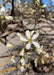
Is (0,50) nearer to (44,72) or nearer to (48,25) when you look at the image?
(44,72)

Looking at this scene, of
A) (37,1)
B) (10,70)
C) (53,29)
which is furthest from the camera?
(53,29)

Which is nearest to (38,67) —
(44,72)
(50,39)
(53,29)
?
(44,72)

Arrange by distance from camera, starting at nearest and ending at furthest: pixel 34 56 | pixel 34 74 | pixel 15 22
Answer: pixel 34 74, pixel 34 56, pixel 15 22

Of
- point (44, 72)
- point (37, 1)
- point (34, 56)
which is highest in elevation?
point (37, 1)

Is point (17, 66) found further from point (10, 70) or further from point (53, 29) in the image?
point (53, 29)

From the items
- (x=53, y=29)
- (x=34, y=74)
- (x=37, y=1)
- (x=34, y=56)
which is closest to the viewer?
(x=37, y=1)

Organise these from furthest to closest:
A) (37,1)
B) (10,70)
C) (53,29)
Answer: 1. (53,29)
2. (10,70)
3. (37,1)

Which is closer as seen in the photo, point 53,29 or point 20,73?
point 20,73

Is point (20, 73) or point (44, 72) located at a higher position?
point (20, 73)

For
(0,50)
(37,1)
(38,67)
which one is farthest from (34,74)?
(37,1)
